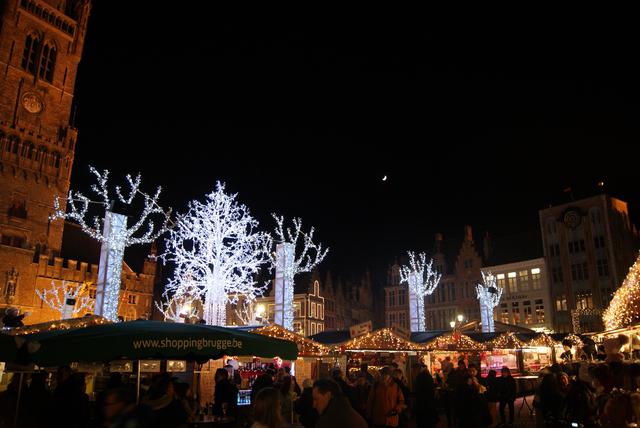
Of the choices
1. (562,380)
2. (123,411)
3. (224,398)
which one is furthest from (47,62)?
(123,411)

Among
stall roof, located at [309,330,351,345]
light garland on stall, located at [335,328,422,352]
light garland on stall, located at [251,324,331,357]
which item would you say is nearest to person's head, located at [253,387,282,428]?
light garland on stall, located at [251,324,331,357]

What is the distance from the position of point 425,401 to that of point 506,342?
14.0 metres

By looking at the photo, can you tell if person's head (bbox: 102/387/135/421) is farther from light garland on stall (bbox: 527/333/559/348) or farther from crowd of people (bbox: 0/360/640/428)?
light garland on stall (bbox: 527/333/559/348)

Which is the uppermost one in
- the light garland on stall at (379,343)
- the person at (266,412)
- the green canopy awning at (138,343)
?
the light garland on stall at (379,343)

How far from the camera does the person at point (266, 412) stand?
3.86 m

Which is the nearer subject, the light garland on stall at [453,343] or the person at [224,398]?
the person at [224,398]

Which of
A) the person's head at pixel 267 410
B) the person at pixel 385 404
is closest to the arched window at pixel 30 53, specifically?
the person at pixel 385 404

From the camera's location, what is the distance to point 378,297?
59.0 metres

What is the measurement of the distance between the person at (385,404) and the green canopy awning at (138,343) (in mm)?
1721

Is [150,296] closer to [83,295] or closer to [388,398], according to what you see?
[83,295]

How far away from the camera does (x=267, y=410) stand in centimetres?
387

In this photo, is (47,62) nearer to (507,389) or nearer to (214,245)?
(214,245)

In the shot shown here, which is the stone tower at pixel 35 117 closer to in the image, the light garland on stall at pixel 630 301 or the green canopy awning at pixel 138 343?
the green canopy awning at pixel 138 343

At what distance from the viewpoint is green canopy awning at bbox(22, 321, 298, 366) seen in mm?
6480
